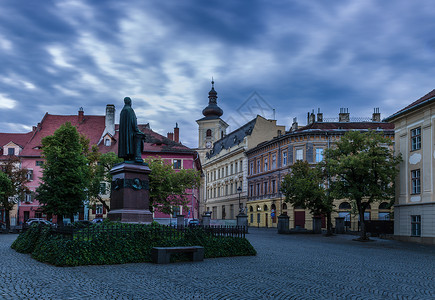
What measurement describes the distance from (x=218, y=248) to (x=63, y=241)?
18.2ft

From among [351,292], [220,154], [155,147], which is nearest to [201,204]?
[220,154]

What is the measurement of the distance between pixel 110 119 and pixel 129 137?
44.6 m

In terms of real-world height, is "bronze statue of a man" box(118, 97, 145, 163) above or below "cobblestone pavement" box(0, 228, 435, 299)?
above

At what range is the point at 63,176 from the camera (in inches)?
1580

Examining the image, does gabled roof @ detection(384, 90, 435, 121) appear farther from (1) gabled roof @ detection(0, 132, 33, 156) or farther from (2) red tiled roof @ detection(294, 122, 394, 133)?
(1) gabled roof @ detection(0, 132, 33, 156)

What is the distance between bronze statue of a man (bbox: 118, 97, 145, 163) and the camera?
17298 mm

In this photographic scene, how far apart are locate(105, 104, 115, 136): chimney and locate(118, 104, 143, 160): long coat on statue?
1709 inches

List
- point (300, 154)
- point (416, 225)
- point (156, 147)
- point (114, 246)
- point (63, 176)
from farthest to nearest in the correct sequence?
point (156, 147) → point (300, 154) → point (63, 176) → point (416, 225) → point (114, 246)

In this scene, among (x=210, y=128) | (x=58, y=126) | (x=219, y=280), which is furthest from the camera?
(x=210, y=128)

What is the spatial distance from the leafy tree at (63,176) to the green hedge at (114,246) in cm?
2362

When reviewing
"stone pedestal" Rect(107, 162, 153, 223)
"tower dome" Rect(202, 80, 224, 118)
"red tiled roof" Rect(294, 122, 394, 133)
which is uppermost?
"tower dome" Rect(202, 80, 224, 118)

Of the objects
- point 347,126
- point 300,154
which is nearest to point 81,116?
point 300,154

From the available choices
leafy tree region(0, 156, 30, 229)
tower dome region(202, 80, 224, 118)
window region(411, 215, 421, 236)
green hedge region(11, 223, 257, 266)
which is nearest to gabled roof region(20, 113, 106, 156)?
leafy tree region(0, 156, 30, 229)

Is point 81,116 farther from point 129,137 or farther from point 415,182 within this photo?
point 129,137
